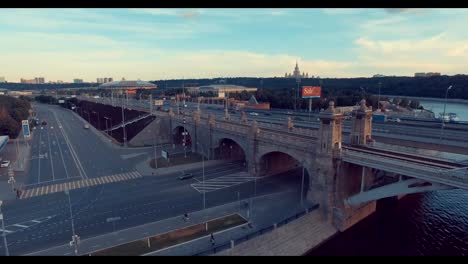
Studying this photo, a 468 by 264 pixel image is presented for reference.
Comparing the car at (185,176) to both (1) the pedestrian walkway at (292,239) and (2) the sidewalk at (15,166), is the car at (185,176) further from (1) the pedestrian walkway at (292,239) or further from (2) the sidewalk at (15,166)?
(2) the sidewalk at (15,166)

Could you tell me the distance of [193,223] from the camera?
38.2 meters

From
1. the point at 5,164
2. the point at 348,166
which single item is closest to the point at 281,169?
the point at 348,166

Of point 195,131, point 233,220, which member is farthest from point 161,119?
point 233,220

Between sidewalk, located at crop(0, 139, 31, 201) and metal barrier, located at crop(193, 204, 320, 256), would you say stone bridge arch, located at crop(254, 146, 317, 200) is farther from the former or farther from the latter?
sidewalk, located at crop(0, 139, 31, 201)

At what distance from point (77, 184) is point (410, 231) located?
54.1 metres

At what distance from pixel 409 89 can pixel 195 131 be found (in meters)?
162

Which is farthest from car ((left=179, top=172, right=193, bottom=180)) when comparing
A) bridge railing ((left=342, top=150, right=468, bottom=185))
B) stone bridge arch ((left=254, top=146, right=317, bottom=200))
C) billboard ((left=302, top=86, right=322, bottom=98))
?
billboard ((left=302, top=86, right=322, bottom=98))

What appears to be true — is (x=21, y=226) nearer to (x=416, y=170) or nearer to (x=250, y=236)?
(x=250, y=236)

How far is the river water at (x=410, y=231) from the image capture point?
35.9 metres

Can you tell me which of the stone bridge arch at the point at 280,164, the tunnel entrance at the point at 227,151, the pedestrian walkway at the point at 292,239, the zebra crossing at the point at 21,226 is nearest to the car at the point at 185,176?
the stone bridge arch at the point at 280,164

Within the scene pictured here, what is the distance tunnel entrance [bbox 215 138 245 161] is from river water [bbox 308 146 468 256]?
3295cm

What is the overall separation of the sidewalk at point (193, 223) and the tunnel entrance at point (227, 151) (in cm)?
2455

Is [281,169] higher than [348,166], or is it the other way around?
[348,166]

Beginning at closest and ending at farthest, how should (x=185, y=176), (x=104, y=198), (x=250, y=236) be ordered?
(x=250, y=236) < (x=104, y=198) < (x=185, y=176)
